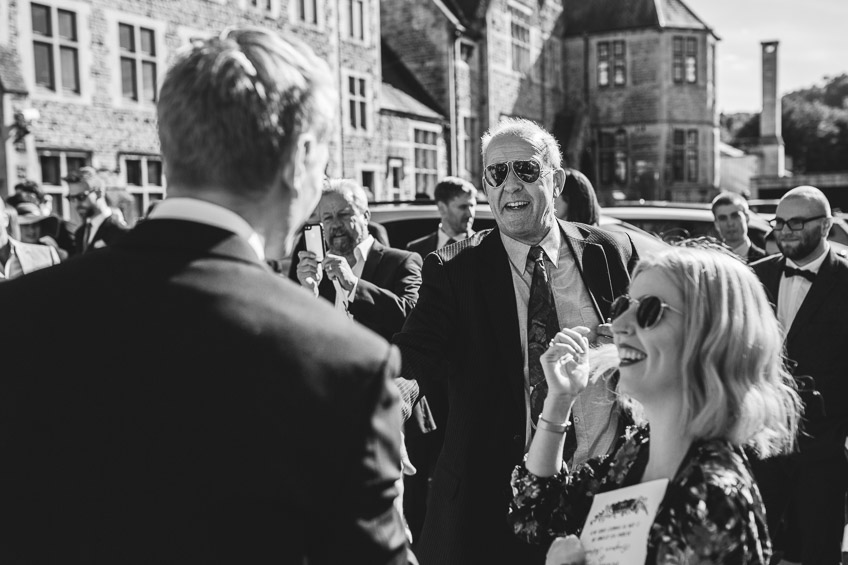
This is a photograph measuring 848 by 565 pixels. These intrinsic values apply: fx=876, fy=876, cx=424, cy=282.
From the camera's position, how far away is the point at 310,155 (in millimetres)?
1589

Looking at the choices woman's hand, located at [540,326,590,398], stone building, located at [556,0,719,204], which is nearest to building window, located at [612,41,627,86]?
stone building, located at [556,0,719,204]

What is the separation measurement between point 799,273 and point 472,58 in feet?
96.5

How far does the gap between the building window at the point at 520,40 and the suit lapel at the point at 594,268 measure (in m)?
33.5

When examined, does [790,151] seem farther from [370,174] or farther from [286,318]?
[286,318]

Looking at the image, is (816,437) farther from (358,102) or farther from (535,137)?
(358,102)

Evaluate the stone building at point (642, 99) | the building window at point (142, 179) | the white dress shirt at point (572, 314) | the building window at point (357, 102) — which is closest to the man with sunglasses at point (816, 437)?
the white dress shirt at point (572, 314)

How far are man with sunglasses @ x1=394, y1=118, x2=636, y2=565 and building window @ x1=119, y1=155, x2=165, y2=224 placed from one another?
50.5 feet

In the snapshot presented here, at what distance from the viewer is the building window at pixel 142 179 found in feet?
58.5

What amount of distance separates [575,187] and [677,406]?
385 cm

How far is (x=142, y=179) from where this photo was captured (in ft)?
59.5

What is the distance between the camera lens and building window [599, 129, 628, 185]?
135 feet

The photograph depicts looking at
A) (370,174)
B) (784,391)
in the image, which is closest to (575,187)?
(784,391)

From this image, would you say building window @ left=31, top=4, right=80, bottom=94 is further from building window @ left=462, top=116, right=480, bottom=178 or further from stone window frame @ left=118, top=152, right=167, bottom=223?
building window @ left=462, top=116, right=480, bottom=178

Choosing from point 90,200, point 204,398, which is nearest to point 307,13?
point 90,200
